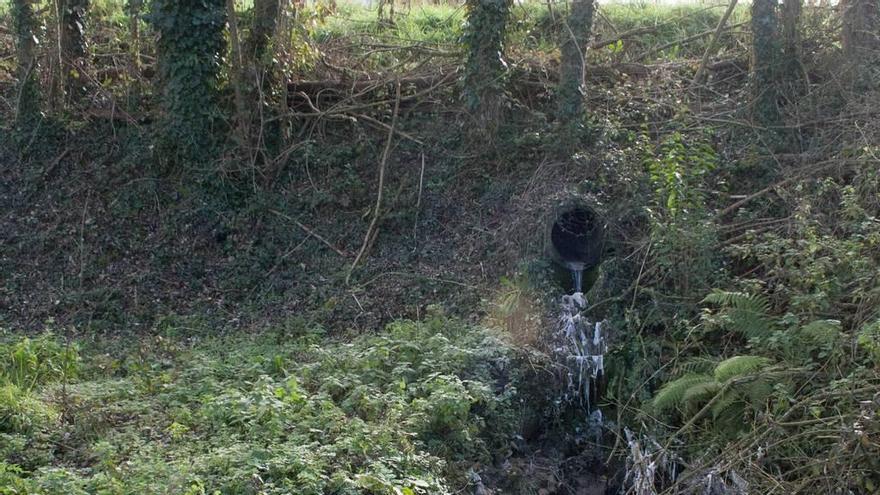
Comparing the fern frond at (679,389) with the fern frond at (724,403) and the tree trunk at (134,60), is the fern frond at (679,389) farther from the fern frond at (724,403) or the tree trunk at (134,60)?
the tree trunk at (134,60)

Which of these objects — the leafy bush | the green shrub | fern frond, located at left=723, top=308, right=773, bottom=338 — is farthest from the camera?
the leafy bush

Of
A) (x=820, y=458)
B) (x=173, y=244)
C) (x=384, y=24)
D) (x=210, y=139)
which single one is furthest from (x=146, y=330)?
(x=820, y=458)

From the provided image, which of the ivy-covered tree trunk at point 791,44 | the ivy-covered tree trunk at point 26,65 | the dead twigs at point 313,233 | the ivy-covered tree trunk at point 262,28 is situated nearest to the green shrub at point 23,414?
the dead twigs at point 313,233

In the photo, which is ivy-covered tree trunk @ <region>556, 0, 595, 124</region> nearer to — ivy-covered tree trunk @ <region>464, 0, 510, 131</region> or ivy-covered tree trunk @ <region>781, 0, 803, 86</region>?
ivy-covered tree trunk @ <region>464, 0, 510, 131</region>

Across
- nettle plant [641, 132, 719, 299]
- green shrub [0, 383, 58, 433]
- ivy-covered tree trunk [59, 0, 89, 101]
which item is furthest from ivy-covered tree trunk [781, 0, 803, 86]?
ivy-covered tree trunk [59, 0, 89, 101]

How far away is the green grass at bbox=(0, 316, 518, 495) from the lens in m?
6.54

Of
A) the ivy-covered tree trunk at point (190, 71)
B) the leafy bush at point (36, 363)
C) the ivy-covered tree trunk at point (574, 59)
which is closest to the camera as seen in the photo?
the leafy bush at point (36, 363)

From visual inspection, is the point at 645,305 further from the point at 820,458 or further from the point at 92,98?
the point at 92,98

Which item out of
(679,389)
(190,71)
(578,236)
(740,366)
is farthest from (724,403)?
(190,71)

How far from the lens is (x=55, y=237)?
13.1 meters

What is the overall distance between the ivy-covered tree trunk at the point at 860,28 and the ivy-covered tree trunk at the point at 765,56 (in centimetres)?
97

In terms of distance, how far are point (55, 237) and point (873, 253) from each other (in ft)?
33.7

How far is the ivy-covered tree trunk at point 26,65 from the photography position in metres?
14.4

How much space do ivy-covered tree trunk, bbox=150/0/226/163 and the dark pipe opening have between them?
547 cm
